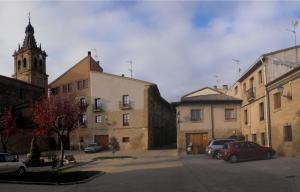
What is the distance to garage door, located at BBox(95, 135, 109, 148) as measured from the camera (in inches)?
2610

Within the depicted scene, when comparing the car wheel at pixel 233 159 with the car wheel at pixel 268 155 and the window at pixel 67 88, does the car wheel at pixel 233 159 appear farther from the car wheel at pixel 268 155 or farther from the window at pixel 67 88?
the window at pixel 67 88

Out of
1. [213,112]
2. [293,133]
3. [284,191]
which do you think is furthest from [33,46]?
[284,191]

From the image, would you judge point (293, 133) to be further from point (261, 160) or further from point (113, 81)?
point (113, 81)

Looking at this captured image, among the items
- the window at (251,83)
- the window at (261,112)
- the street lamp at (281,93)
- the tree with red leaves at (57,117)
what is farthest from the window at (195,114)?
the street lamp at (281,93)

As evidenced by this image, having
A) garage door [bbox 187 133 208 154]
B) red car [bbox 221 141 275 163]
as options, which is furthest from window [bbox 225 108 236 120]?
red car [bbox 221 141 275 163]

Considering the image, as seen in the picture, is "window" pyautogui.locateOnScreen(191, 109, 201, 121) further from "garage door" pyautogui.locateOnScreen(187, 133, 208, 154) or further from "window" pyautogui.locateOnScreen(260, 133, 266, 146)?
"window" pyautogui.locateOnScreen(260, 133, 266, 146)

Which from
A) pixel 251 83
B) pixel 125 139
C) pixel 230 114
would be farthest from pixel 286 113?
pixel 125 139

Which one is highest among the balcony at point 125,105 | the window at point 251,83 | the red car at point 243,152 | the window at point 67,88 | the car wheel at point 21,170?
the window at point 67,88

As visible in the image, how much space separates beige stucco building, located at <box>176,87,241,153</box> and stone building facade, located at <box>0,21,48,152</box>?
18.6 m

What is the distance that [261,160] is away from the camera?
32.3 meters

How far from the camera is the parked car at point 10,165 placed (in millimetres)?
27312

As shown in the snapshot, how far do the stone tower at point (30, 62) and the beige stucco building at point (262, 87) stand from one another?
50359mm

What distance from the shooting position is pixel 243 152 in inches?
1271

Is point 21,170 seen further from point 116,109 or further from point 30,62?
point 30,62
